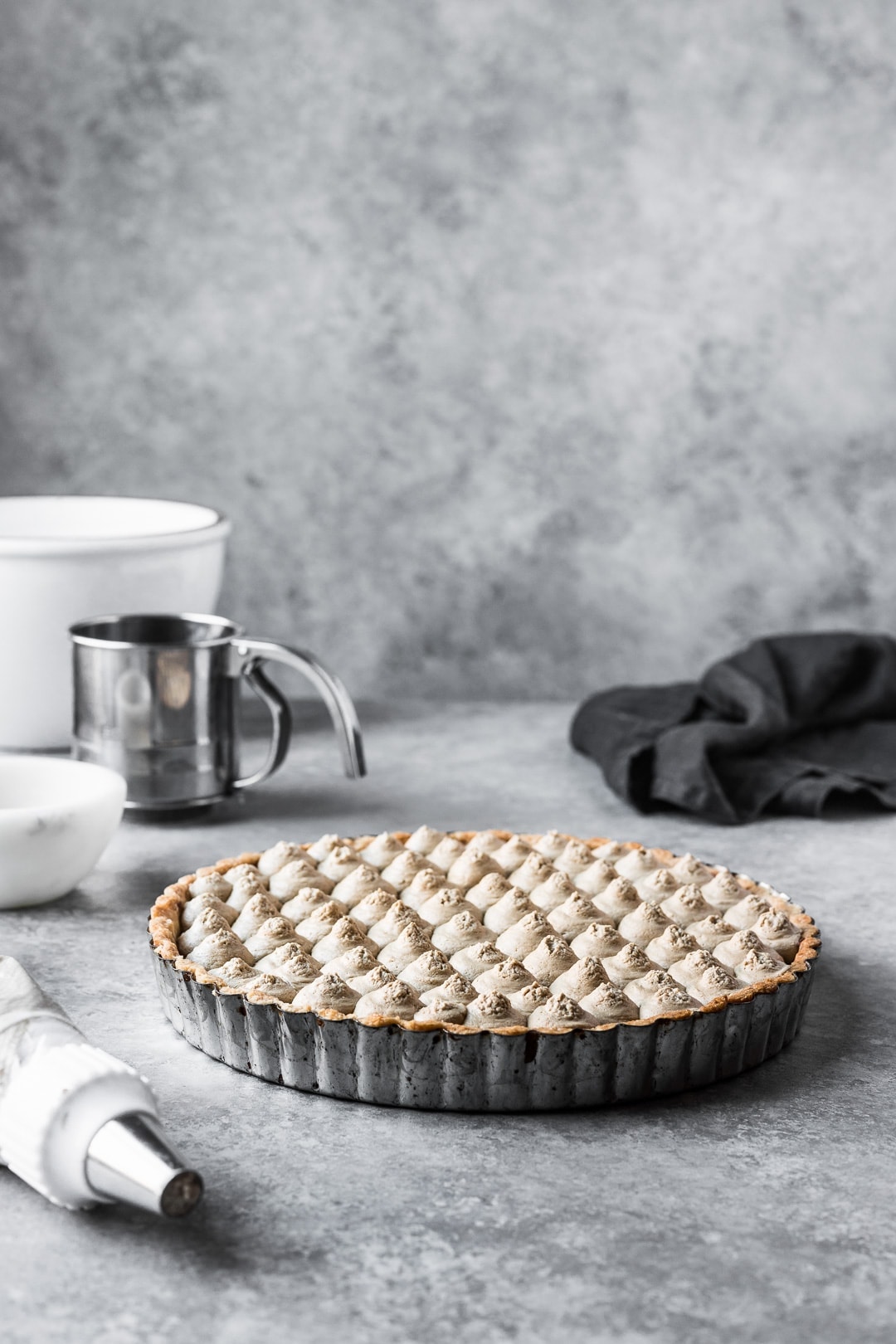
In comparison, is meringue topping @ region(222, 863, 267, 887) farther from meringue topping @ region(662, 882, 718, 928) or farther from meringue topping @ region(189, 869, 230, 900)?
meringue topping @ region(662, 882, 718, 928)

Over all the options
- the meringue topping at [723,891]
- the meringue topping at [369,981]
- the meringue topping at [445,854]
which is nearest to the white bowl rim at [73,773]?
the meringue topping at [445,854]

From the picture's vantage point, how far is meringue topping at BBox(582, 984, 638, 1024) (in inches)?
37.2

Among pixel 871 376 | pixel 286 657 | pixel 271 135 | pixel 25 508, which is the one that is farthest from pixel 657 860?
pixel 271 135

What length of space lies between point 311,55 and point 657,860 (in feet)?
4.38

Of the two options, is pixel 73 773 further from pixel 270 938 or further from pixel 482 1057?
pixel 482 1057

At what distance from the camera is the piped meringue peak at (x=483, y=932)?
3.14 feet

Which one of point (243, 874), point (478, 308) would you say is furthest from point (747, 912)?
point (478, 308)

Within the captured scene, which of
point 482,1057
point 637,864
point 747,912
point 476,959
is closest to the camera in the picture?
point 482,1057

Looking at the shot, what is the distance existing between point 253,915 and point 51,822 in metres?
0.22

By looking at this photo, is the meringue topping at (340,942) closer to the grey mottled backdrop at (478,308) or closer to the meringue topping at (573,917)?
the meringue topping at (573,917)

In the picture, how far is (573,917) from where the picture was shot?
3.64ft

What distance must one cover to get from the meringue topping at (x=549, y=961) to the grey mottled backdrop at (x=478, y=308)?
1291 mm

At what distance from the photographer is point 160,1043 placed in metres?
1.04

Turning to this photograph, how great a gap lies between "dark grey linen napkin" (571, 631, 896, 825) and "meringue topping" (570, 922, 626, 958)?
534 mm
